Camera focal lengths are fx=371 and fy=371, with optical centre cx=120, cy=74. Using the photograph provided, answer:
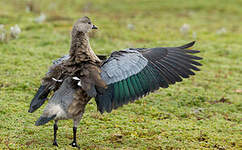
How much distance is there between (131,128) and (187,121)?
1.19 metres

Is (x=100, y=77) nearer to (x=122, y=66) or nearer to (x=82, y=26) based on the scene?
(x=122, y=66)

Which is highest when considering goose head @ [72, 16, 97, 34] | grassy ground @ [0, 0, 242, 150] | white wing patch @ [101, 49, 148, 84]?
goose head @ [72, 16, 97, 34]

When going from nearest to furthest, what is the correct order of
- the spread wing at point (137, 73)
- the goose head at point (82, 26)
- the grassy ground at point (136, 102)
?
the spread wing at point (137, 73), the goose head at point (82, 26), the grassy ground at point (136, 102)

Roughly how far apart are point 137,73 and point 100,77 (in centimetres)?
56

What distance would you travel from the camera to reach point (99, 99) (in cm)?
545

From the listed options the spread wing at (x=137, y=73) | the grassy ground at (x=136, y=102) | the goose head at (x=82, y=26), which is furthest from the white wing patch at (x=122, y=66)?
the grassy ground at (x=136, y=102)

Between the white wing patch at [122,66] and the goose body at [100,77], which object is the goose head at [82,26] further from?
the white wing patch at [122,66]

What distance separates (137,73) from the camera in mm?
5527

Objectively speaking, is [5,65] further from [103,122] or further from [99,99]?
[99,99]

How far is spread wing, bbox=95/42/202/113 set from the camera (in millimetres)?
5441

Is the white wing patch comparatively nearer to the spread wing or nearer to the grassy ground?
the spread wing

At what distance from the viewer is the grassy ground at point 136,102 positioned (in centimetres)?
607

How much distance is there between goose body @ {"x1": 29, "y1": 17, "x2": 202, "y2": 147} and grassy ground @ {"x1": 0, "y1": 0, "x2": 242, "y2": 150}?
713mm

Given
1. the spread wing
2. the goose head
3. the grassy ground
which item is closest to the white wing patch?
the spread wing
